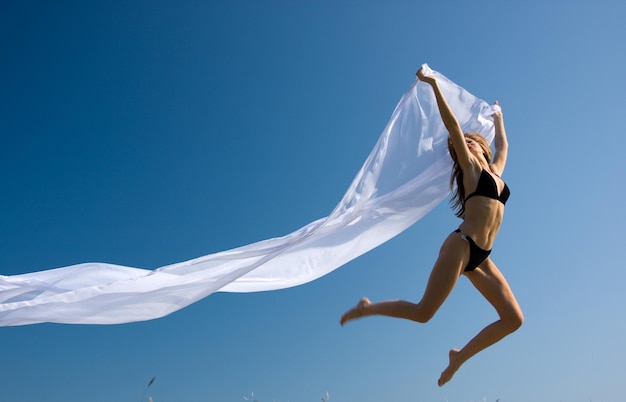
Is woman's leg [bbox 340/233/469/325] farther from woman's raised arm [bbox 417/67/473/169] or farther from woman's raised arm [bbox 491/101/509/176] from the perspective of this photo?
woman's raised arm [bbox 491/101/509/176]

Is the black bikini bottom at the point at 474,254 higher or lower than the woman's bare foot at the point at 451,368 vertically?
higher

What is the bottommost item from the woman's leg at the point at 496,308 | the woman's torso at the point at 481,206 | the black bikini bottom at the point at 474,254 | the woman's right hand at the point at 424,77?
the woman's leg at the point at 496,308

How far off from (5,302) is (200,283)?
180cm

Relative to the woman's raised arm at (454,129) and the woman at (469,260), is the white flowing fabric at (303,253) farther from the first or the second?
the woman's raised arm at (454,129)

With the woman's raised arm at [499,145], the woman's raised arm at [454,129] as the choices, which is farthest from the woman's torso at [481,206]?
the woman's raised arm at [499,145]

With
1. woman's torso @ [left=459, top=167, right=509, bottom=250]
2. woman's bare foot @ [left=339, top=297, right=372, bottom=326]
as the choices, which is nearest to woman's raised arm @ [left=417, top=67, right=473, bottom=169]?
woman's torso @ [left=459, top=167, right=509, bottom=250]

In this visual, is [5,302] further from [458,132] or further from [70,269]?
[458,132]

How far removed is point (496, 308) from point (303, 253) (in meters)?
1.96

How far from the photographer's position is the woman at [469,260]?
4984 millimetres

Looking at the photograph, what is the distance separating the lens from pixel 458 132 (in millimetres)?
5188

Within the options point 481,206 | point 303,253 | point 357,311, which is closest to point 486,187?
point 481,206

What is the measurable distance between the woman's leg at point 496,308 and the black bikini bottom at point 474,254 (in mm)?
131

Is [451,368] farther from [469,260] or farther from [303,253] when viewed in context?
[303,253]

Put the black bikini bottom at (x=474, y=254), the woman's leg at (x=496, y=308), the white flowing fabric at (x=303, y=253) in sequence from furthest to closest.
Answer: the white flowing fabric at (x=303, y=253) → the woman's leg at (x=496, y=308) → the black bikini bottom at (x=474, y=254)
